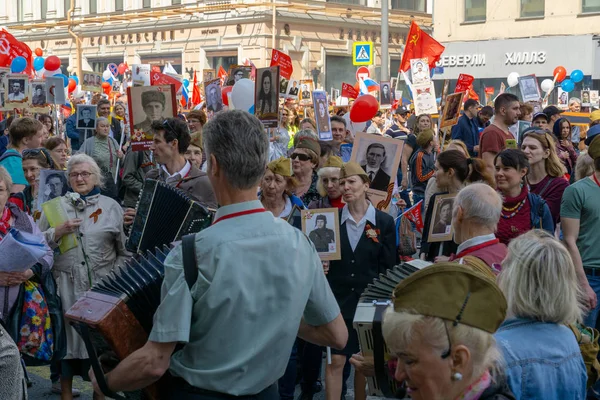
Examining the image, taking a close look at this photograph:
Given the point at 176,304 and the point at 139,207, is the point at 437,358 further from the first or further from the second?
the point at 139,207

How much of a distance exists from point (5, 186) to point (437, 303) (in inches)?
153

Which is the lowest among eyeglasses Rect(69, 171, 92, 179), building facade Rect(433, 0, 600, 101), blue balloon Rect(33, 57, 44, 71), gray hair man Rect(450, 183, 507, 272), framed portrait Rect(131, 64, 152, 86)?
gray hair man Rect(450, 183, 507, 272)

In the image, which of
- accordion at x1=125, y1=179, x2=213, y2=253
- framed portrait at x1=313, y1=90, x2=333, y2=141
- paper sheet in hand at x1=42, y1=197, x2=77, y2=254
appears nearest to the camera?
accordion at x1=125, y1=179, x2=213, y2=253

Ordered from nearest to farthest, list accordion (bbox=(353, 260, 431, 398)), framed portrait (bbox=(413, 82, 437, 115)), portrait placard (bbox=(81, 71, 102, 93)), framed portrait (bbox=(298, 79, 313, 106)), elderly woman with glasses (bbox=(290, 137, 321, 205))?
1. accordion (bbox=(353, 260, 431, 398))
2. elderly woman with glasses (bbox=(290, 137, 321, 205))
3. framed portrait (bbox=(413, 82, 437, 115))
4. portrait placard (bbox=(81, 71, 102, 93))
5. framed portrait (bbox=(298, 79, 313, 106))

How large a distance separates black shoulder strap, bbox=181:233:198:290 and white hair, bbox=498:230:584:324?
111cm

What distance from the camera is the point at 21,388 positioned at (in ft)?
12.5

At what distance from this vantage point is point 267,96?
9.09m

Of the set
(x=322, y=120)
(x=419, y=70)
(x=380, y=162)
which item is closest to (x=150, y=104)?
(x=380, y=162)

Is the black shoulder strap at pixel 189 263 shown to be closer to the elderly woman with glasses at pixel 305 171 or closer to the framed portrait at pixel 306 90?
the elderly woman with glasses at pixel 305 171

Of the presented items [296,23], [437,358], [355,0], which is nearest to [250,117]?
[437,358]

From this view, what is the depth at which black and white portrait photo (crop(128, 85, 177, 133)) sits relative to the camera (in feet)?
27.4

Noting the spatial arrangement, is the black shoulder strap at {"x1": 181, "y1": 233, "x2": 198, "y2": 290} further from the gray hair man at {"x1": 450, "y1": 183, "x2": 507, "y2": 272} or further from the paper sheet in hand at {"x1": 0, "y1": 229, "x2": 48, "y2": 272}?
the paper sheet in hand at {"x1": 0, "y1": 229, "x2": 48, "y2": 272}

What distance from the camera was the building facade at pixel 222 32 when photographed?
3878 centimetres

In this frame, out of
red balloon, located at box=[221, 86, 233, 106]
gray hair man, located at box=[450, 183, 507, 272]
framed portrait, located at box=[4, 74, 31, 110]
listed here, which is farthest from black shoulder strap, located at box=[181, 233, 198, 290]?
framed portrait, located at box=[4, 74, 31, 110]
